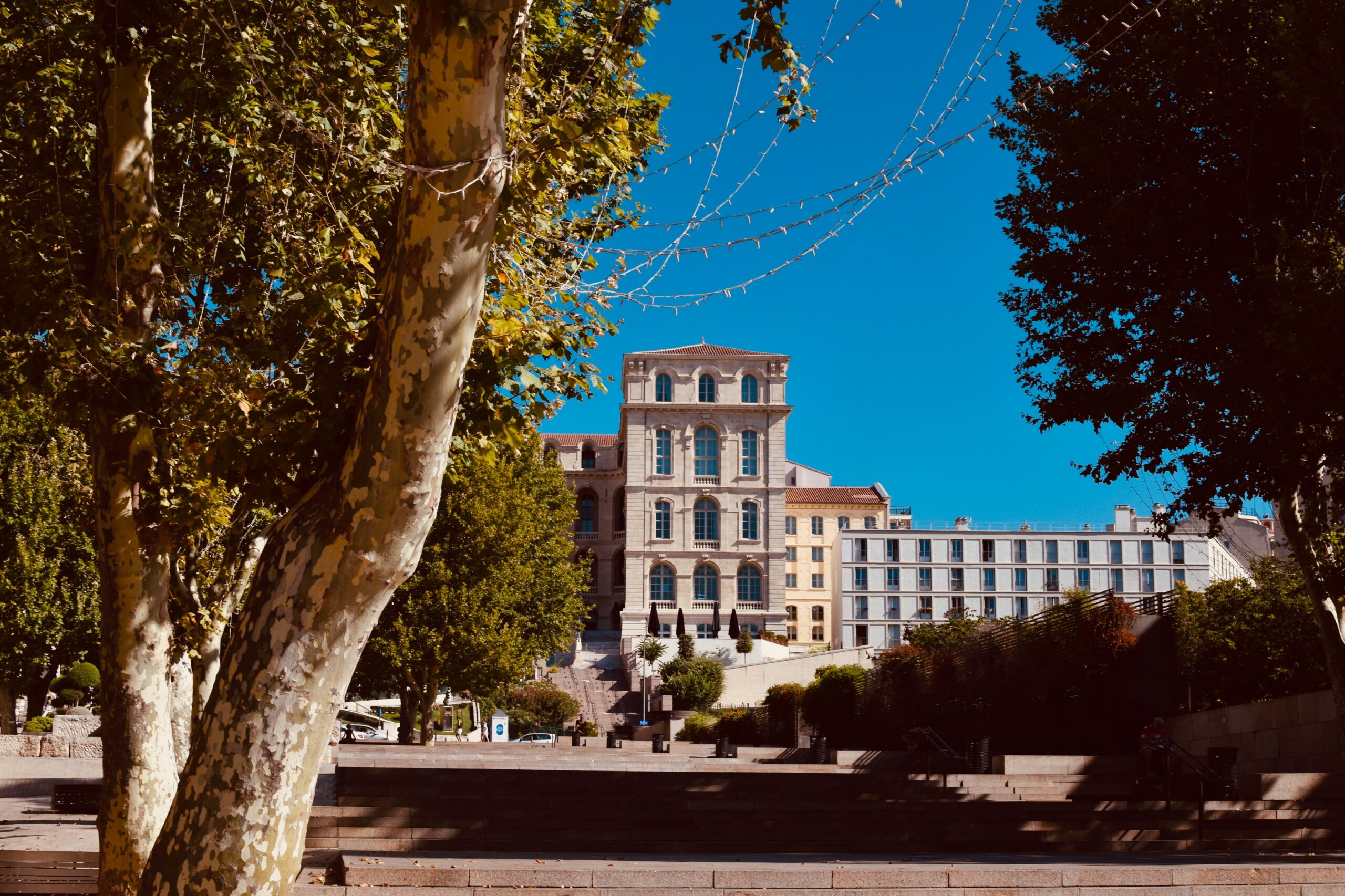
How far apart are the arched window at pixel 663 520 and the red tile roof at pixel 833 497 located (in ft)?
68.2

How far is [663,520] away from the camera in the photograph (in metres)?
83.4

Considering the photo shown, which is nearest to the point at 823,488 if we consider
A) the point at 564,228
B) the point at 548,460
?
the point at 548,460

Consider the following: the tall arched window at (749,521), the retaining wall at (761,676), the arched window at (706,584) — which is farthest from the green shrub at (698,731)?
the tall arched window at (749,521)

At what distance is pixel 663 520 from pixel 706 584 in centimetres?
546

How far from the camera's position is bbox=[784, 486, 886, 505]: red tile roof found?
103 meters

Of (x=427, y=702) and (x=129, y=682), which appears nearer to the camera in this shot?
(x=129, y=682)

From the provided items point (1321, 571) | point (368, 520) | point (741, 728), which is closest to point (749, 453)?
point (741, 728)

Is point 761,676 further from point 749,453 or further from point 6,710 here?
point 6,710

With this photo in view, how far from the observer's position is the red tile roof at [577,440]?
10056 cm

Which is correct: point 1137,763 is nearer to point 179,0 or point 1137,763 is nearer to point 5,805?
point 179,0

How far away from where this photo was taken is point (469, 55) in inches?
194

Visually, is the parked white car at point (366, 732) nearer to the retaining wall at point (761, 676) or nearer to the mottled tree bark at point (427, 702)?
the mottled tree bark at point (427, 702)

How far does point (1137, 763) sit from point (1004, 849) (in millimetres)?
6353

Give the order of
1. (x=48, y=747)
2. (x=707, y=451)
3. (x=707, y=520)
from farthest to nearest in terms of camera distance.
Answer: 1. (x=707, y=451)
2. (x=707, y=520)
3. (x=48, y=747)
